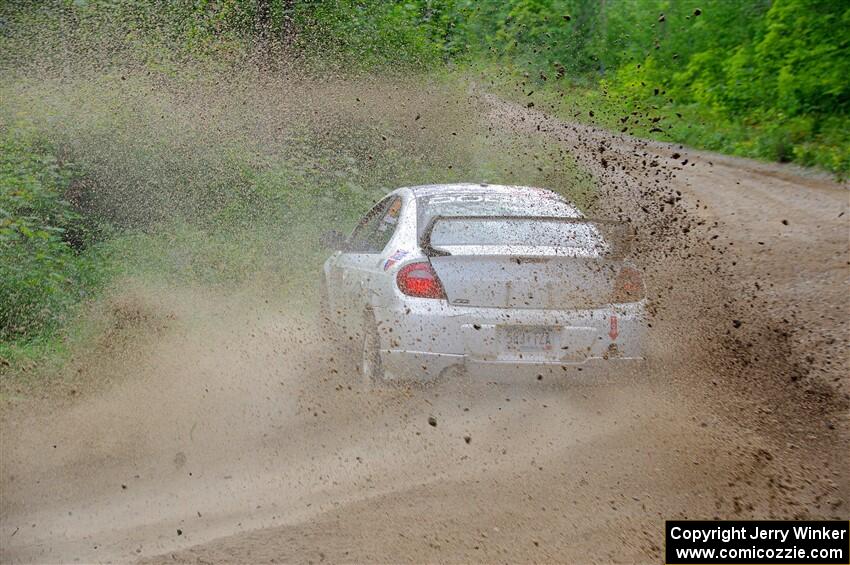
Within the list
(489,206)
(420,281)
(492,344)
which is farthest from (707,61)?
(492,344)

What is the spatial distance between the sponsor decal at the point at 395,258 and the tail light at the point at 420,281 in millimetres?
141

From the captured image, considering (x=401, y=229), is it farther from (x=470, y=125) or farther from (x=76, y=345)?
(x=470, y=125)

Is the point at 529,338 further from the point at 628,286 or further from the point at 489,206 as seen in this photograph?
the point at 489,206

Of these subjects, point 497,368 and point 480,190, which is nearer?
point 497,368

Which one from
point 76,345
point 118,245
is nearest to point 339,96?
point 118,245

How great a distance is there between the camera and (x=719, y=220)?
594 inches

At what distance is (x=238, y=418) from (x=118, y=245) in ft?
19.4

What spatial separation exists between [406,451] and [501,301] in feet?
3.86

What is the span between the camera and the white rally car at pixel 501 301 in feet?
20.6

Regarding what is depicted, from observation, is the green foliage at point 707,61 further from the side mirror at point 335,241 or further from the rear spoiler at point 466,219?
the rear spoiler at point 466,219

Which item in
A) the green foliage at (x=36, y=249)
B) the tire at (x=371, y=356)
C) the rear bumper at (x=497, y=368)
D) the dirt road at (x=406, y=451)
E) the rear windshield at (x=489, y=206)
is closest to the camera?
the dirt road at (x=406, y=451)

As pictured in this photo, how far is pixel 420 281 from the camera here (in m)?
6.47

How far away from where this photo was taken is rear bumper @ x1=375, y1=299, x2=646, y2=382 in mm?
6254

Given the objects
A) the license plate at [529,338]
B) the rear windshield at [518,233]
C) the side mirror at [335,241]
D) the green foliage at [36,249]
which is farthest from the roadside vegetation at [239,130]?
the license plate at [529,338]
